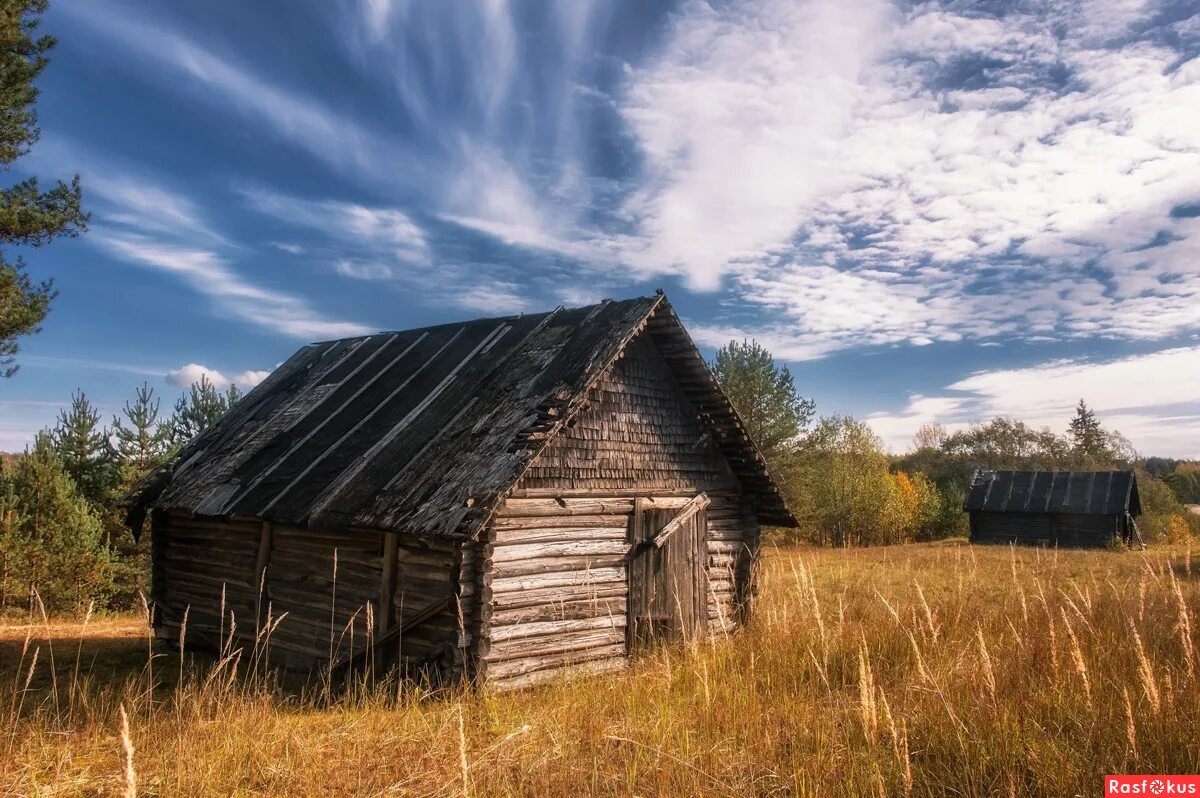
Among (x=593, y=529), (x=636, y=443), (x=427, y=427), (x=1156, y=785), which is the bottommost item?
(x=1156, y=785)

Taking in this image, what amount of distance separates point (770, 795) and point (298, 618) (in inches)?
338

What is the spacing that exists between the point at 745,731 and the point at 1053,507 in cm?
4141

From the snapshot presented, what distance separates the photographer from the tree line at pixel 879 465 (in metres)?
33.0

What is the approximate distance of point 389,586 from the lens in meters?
9.74

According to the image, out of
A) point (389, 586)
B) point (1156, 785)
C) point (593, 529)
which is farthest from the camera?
point (593, 529)

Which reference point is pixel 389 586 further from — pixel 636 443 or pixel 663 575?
pixel 636 443

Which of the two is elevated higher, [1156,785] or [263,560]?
[263,560]

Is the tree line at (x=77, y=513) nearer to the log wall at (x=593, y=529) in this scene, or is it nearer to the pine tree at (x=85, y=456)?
the pine tree at (x=85, y=456)

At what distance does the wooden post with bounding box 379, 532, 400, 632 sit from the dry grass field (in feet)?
4.73

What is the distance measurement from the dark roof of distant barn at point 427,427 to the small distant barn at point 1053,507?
33872 mm

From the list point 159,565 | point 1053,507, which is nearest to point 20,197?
point 159,565

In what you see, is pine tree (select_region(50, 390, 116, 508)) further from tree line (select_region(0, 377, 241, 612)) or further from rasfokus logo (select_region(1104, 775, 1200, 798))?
rasfokus logo (select_region(1104, 775, 1200, 798))

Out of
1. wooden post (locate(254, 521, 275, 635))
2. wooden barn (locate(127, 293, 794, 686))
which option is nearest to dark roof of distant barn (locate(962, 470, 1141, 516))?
wooden barn (locate(127, 293, 794, 686))

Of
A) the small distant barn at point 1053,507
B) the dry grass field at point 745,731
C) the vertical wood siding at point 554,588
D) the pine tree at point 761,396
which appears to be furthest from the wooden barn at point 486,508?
the small distant barn at point 1053,507
